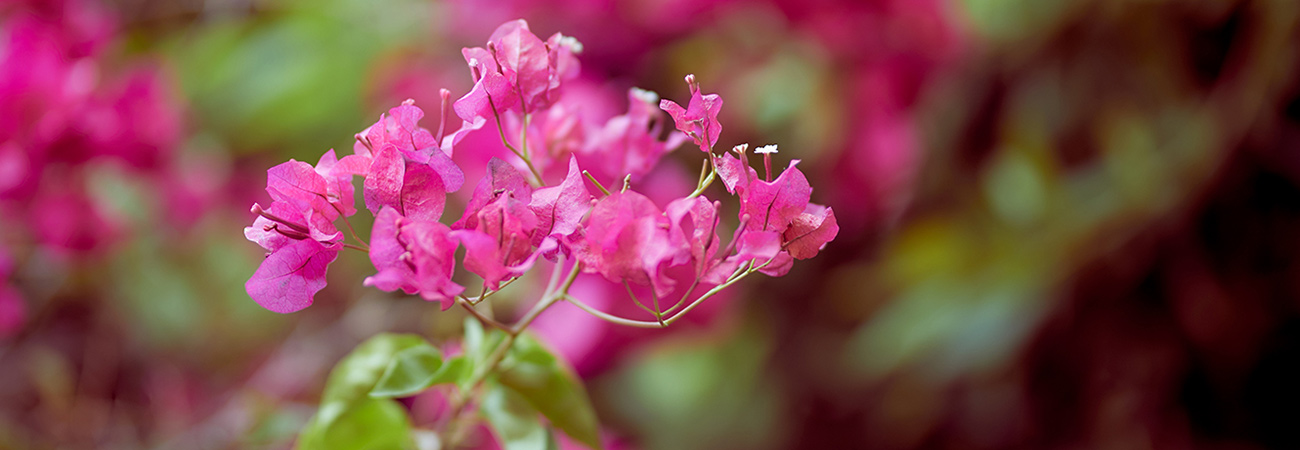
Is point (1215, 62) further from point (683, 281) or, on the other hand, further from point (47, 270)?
point (47, 270)

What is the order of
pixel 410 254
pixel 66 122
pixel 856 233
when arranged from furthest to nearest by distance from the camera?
pixel 856 233, pixel 66 122, pixel 410 254

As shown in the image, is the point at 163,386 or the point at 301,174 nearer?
the point at 301,174

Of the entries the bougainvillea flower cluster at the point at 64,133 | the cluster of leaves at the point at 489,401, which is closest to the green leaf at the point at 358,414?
the cluster of leaves at the point at 489,401

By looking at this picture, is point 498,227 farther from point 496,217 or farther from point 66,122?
point 66,122

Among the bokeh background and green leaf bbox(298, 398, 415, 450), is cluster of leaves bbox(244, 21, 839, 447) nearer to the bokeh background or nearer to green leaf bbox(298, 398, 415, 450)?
green leaf bbox(298, 398, 415, 450)

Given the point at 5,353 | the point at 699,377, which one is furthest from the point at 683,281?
the point at 5,353

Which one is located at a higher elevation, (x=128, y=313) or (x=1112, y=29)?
(x=1112, y=29)

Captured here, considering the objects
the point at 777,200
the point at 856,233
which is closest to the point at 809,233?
the point at 777,200
